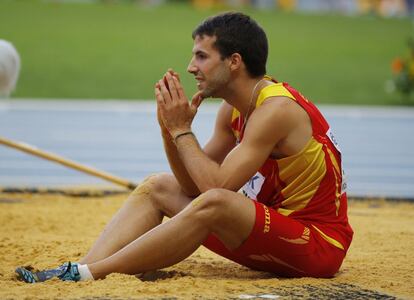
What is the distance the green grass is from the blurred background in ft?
0.13

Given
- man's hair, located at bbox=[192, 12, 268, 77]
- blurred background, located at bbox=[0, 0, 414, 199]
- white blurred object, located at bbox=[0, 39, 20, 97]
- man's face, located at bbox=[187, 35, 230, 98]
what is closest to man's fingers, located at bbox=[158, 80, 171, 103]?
man's face, located at bbox=[187, 35, 230, 98]

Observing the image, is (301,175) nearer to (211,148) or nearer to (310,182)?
(310,182)

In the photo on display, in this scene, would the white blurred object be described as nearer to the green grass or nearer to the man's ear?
the man's ear

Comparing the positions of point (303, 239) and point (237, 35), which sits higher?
point (237, 35)

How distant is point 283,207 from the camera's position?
5.27 metres

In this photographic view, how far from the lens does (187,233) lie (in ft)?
16.2

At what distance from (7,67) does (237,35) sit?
2.59 m

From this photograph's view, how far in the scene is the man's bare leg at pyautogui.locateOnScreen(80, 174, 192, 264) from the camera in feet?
17.6

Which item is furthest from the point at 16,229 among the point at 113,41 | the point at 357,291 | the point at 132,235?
the point at 113,41

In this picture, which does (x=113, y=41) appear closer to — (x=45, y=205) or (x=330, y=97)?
(x=330, y=97)

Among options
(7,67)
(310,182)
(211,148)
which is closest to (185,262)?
(211,148)

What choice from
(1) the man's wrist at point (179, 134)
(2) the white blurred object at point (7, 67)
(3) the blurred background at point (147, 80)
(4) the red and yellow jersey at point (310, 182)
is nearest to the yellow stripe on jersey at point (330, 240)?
(4) the red and yellow jersey at point (310, 182)

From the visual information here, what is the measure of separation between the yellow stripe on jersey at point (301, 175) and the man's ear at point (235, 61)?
522 millimetres

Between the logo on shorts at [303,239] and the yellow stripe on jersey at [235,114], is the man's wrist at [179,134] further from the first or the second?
the logo on shorts at [303,239]
